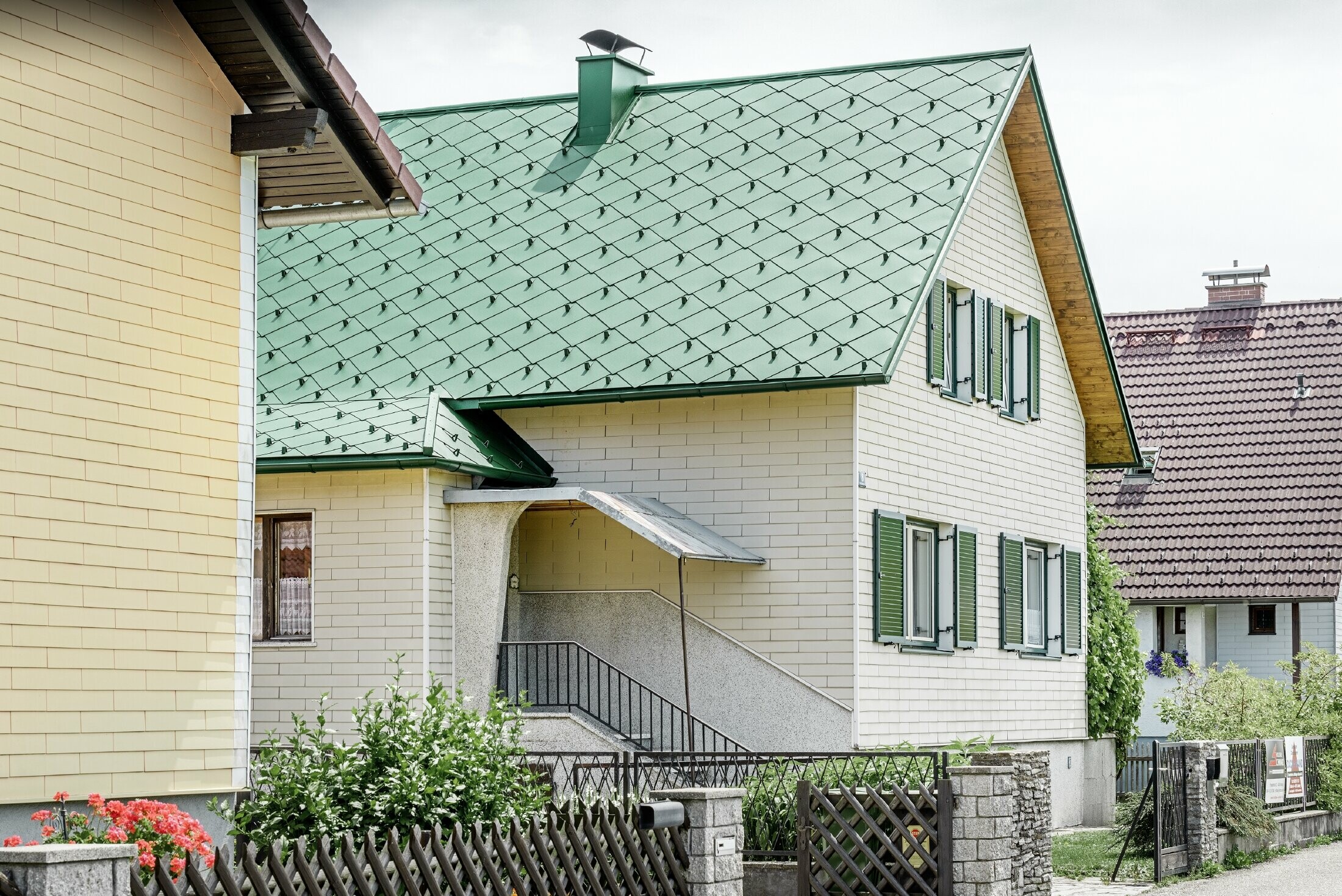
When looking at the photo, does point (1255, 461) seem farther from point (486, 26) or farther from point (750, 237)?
point (486, 26)

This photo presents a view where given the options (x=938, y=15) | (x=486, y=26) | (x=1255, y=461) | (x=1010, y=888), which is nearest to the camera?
(x=486, y=26)

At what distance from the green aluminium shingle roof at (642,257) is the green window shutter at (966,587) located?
3.69m

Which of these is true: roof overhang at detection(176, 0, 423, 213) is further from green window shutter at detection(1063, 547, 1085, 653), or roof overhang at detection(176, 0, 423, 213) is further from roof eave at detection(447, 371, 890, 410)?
green window shutter at detection(1063, 547, 1085, 653)

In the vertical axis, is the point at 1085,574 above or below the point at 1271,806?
above

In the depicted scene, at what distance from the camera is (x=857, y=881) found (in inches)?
530

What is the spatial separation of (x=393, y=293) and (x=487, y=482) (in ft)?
11.6

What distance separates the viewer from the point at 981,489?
77.3ft

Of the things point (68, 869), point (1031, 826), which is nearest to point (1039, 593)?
point (1031, 826)

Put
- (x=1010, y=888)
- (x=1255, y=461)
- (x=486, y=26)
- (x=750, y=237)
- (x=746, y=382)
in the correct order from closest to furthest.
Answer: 1. (x=486, y=26)
2. (x=1010, y=888)
3. (x=746, y=382)
4. (x=750, y=237)
5. (x=1255, y=461)

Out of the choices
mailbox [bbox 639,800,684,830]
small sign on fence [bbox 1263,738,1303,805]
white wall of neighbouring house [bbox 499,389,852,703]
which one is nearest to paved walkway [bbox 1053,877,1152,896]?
white wall of neighbouring house [bbox 499,389,852,703]

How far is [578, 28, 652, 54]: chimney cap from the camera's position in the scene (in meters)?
24.1

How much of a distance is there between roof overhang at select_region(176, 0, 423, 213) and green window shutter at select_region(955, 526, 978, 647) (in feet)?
30.7

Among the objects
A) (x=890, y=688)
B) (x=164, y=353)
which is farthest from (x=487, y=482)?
(x=164, y=353)

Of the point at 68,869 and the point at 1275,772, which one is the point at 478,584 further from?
the point at 68,869
